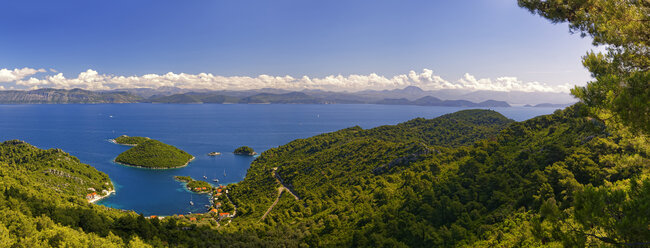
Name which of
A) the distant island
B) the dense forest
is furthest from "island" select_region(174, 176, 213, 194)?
the distant island

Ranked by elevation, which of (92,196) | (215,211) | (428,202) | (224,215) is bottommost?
(92,196)

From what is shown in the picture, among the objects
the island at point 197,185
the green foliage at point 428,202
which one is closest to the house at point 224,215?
the green foliage at point 428,202

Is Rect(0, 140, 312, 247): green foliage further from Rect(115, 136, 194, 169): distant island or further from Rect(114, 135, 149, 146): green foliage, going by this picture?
Rect(114, 135, 149, 146): green foliage

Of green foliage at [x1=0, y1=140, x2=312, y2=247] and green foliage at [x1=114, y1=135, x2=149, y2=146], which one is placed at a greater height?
green foliage at [x1=0, y1=140, x2=312, y2=247]

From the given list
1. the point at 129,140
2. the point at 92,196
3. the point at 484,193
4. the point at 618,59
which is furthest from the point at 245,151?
the point at 618,59

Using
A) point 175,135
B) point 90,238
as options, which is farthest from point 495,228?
point 175,135

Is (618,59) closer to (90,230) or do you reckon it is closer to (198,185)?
(90,230)

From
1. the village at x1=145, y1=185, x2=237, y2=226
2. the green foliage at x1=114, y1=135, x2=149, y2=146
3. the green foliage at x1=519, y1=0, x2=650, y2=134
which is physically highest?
the green foliage at x1=519, y1=0, x2=650, y2=134
